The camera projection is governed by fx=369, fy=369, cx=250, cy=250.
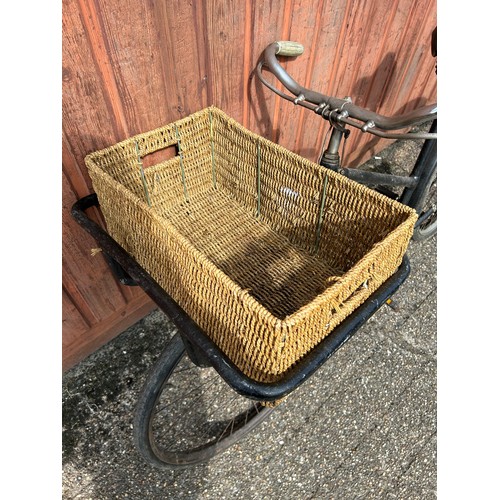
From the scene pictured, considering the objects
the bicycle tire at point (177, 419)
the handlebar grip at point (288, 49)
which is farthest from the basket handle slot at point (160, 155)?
the bicycle tire at point (177, 419)

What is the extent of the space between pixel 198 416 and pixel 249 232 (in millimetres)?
772

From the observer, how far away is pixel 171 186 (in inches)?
52.7

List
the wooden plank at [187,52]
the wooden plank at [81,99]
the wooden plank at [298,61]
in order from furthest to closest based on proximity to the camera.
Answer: the wooden plank at [298,61], the wooden plank at [187,52], the wooden plank at [81,99]

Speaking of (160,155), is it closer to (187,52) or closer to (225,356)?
(187,52)

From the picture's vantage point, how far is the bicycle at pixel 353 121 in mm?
1086

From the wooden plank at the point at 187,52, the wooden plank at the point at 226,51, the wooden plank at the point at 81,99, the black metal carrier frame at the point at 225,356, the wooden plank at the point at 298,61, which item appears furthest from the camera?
the wooden plank at the point at 298,61

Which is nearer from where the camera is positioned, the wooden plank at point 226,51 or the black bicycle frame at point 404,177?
the wooden plank at point 226,51

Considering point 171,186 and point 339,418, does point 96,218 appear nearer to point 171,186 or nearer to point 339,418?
point 171,186

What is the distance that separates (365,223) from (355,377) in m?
0.88

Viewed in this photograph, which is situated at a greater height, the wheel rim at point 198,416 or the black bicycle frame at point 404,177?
the black bicycle frame at point 404,177

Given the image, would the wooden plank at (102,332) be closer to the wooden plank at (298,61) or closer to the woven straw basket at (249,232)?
the woven straw basket at (249,232)

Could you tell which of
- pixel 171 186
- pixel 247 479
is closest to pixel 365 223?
pixel 171 186

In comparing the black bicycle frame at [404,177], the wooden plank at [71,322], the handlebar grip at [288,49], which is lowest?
the wooden plank at [71,322]

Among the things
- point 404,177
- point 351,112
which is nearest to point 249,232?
point 351,112
